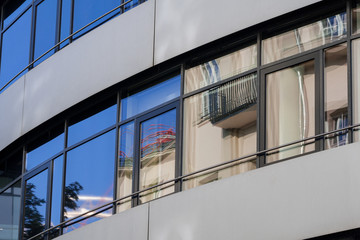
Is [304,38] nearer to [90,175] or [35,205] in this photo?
[90,175]

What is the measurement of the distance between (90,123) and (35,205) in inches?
104

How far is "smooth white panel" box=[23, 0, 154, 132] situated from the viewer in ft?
61.8

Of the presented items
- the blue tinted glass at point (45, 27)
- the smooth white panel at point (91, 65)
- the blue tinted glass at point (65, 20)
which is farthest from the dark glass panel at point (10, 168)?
the blue tinted glass at point (65, 20)

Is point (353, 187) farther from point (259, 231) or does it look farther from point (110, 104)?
point (110, 104)

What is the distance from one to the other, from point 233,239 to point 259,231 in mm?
581

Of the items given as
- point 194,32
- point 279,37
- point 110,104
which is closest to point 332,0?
point 279,37

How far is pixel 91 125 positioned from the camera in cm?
2008

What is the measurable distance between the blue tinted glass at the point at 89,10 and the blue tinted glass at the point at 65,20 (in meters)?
0.25

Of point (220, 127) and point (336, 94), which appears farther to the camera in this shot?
point (220, 127)

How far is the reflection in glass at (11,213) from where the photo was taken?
876 inches

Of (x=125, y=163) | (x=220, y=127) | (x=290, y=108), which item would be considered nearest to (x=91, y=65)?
(x=125, y=163)

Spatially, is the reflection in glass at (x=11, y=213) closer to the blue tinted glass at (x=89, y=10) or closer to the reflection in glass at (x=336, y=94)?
the blue tinted glass at (x=89, y=10)

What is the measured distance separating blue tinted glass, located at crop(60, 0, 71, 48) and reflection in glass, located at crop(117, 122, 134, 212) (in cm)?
334

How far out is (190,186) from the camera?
17312 mm
